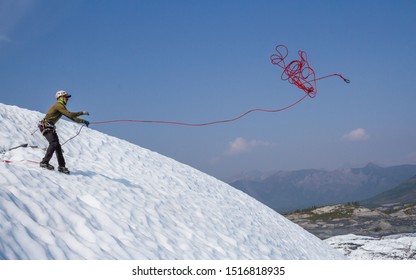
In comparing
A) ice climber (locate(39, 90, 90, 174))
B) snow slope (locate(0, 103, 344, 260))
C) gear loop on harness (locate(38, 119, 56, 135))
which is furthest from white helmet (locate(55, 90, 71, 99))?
snow slope (locate(0, 103, 344, 260))

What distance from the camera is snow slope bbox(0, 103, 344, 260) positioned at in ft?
22.4

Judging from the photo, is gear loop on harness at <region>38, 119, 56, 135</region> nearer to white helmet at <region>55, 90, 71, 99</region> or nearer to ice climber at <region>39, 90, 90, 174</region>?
ice climber at <region>39, 90, 90, 174</region>

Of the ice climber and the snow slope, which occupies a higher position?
the ice climber

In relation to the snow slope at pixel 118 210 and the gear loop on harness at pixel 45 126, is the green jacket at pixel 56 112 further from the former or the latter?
the snow slope at pixel 118 210

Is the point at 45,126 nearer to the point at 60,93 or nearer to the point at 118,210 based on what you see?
the point at 60,93

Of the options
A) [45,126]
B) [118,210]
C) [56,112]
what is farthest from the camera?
[118,210]

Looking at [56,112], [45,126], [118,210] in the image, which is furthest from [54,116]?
[118,210]

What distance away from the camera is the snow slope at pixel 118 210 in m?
6.82

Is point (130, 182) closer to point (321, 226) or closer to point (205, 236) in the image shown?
point (205, 236)

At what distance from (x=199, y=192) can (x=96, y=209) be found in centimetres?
709

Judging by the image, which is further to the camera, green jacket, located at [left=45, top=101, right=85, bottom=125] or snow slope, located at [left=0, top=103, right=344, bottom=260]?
green jacket, located at [left=45, top=101, right=85, bottom=125]

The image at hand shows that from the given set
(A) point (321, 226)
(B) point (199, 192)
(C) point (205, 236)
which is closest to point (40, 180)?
(C) point (205, 236)

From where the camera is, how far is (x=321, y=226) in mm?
36250

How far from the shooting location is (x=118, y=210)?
955cm
